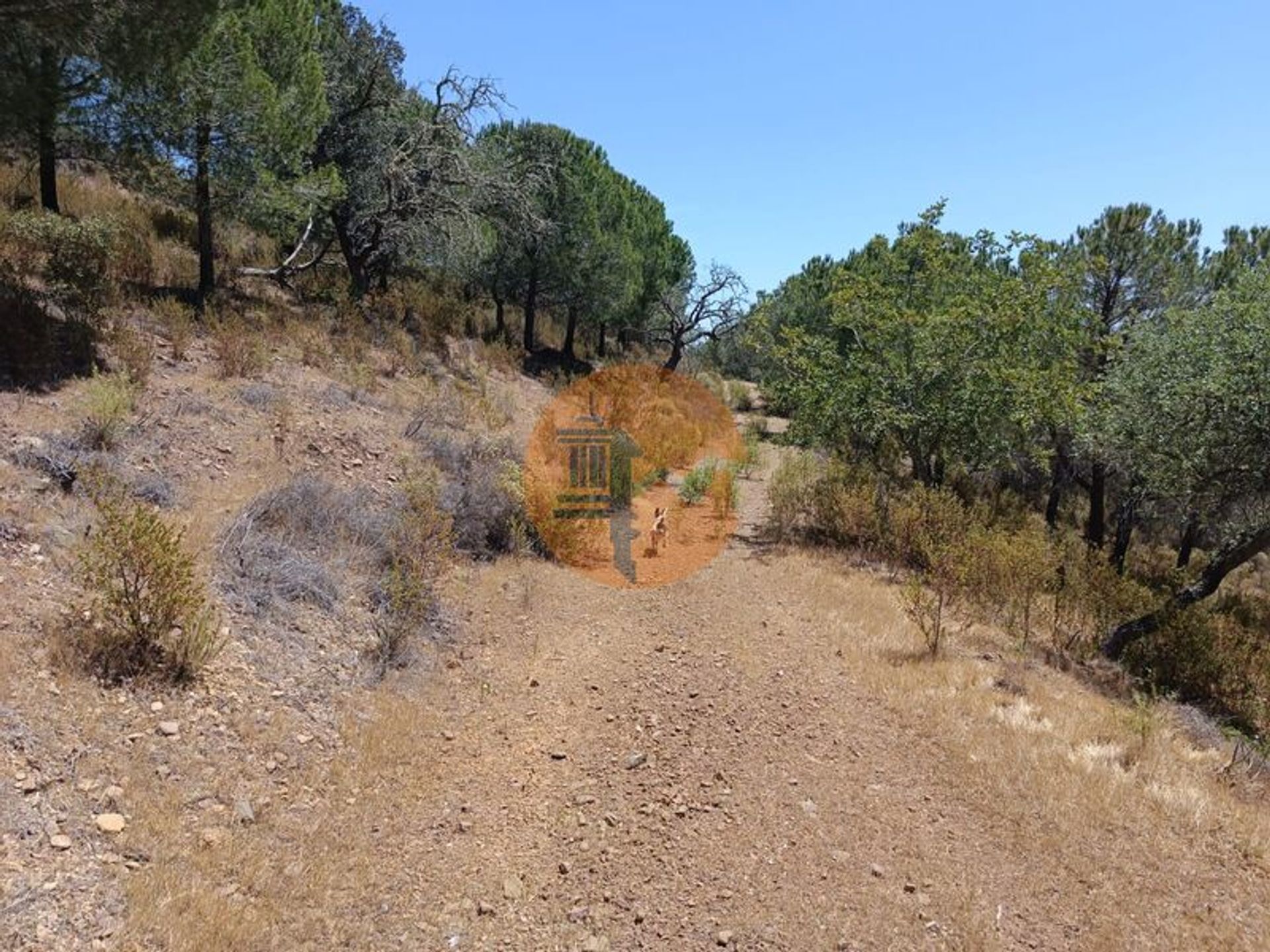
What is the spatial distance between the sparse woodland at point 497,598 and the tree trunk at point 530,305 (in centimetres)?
514

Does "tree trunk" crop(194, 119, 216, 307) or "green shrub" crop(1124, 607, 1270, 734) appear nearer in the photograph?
"green shrub" crop(1124, 607, 1270, 734)

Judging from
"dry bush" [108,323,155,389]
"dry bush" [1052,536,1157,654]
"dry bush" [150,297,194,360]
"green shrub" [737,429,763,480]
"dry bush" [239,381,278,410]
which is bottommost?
"dry bush" [1052,536,1157,654]

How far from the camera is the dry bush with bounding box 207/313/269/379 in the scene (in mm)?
9016

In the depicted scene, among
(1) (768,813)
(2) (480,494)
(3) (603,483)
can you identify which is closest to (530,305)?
(3) (603,483)

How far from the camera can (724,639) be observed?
656 cm

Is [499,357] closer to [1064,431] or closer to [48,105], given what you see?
[48,105]

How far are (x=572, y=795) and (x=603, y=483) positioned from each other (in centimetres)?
646

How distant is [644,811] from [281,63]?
13.3 metres

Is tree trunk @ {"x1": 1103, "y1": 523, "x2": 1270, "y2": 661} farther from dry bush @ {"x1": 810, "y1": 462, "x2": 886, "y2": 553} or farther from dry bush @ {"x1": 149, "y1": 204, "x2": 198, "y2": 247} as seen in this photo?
dry bush @ {"x1": 149, "y1": 204, "x2": 198, "y2": 247}

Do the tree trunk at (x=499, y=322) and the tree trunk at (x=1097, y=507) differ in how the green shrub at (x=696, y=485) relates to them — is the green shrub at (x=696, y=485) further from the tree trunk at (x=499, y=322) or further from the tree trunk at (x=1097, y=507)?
the tree trunk at (x=499, y=322)

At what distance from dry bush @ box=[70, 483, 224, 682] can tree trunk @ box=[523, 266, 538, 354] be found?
17695 mm

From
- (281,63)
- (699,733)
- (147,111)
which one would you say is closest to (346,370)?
(147,111)

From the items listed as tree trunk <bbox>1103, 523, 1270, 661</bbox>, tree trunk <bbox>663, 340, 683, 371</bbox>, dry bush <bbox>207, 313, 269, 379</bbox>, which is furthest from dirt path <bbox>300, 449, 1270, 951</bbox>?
tree trunk <bbox>663, 340, 683, 371</bbox>

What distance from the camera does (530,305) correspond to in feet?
69.4
